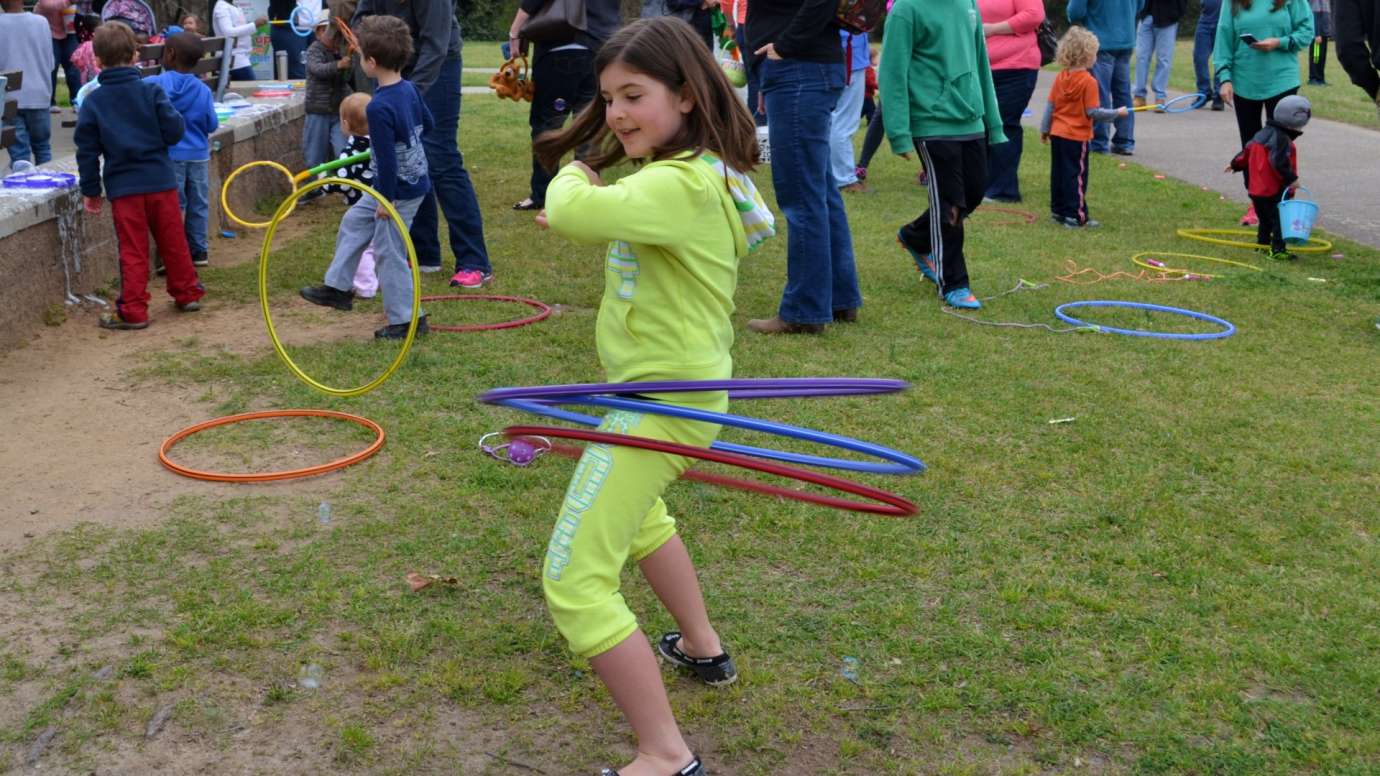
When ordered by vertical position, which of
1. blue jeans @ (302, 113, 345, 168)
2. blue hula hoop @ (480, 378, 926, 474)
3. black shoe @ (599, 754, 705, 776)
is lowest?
black shoe @ (599, 754, 705, 776)

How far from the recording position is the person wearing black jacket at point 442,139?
7.57m

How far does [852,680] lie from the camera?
356 cm

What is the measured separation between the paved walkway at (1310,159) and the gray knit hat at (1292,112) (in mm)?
1298

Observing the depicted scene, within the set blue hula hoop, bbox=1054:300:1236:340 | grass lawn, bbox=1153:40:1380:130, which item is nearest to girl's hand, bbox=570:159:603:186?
blue hula hoop, bbox=1054:300:1236:340

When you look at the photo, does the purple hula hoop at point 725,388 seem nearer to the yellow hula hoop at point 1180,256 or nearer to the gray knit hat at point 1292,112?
the yellow hula hoop at point 1180,256

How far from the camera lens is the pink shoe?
7.74m

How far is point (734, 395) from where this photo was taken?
343 cm

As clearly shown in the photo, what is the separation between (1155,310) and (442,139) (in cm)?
418

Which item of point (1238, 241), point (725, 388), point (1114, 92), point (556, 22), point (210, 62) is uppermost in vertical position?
point (556, 22)

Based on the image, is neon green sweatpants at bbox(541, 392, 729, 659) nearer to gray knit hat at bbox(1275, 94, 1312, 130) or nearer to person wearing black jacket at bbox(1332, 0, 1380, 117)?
person wearing black jacket at bbox(1332, 0, 1380, 117)

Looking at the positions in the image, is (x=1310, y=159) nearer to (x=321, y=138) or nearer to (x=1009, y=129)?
(x=1009, y=129)

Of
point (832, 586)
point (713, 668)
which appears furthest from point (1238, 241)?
point (713, 668)

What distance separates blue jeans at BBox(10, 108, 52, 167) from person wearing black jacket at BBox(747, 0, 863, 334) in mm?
6255

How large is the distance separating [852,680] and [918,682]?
175 millimetres
